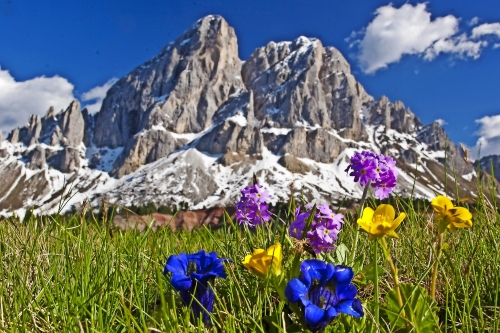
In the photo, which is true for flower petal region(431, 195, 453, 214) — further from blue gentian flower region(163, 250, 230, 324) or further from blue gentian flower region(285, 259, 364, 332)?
blue gentian flower region(163, 250, 230, 324)

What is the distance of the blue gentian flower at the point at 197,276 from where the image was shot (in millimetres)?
1710

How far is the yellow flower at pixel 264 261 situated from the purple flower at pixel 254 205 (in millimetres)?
1473

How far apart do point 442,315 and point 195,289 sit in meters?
1.33

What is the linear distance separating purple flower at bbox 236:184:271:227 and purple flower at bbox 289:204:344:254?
83 cm

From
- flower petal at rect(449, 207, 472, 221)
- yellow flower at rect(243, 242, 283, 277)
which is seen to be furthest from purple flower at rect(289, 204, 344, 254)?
flower petal at rect(449, 207, 472, 221)

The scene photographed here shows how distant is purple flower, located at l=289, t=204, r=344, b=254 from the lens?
7.64 ft

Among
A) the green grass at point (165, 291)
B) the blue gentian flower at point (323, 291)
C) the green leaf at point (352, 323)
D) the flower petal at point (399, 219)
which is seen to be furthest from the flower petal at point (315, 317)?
the flower petal at point (399, 219)

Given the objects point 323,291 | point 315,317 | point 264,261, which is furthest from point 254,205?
point 315,317

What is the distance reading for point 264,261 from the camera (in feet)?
5.69

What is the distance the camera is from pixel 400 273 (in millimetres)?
2625

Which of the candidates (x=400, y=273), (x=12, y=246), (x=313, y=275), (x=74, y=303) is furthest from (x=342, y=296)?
(x=12, y=246)

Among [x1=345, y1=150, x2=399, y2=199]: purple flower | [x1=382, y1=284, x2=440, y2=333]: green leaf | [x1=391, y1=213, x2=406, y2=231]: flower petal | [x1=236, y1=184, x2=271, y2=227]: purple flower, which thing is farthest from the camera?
[x1=236, y1=184, x2=271, y2=227]: purple flower

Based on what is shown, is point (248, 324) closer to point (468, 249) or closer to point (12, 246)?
point (468, 249)

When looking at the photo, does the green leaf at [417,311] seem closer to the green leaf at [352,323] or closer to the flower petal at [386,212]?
the green leaf at [352,323]
